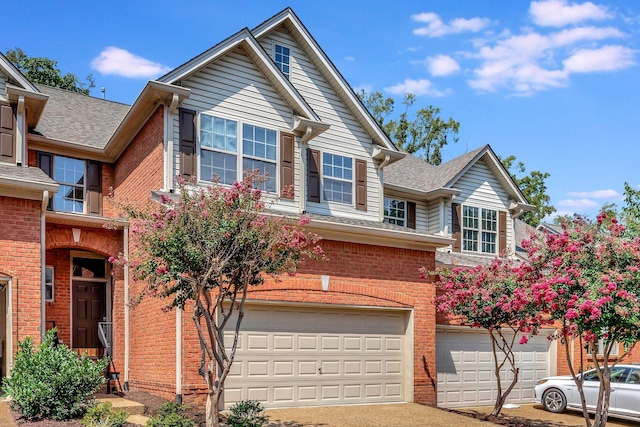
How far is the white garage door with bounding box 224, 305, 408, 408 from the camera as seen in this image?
1345cm

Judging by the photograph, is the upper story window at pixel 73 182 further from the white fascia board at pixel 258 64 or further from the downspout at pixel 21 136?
the white fascia board at pixel 258 64

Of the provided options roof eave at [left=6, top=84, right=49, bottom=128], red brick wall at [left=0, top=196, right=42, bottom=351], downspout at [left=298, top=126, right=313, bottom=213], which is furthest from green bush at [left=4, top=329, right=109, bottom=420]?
downspout at [left=298, top=126, right=313, bottom=213]

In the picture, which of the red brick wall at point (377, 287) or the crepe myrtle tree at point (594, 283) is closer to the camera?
the crepe myrtle tree at point (594, 283)

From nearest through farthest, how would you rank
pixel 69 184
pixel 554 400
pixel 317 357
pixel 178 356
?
→ 1. pixel 178 356
2. pixel 317 357
3. pixel 69 184
4. pixel 554 400

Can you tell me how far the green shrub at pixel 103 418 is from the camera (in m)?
9.80

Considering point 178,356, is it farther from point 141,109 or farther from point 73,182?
point 73,182

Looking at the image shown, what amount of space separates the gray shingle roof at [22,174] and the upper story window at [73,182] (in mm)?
2120

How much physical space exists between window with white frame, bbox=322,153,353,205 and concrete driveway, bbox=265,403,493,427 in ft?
17.3

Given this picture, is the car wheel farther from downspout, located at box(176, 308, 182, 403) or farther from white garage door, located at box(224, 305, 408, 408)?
downspout, located at box(176, 308, 182, 403)

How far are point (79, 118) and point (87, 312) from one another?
551 centimetres

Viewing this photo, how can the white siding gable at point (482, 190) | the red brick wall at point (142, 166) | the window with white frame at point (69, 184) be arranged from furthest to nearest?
the white siding gable at point (482, 190), the window with white frame at point (69, 184), the red brick wall at point (142, 166)

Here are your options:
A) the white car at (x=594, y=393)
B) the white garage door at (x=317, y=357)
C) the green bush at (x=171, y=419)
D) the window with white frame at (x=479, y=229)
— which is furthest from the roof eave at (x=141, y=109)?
the white car at (x=594, y=393)

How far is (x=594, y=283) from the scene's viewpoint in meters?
10.6

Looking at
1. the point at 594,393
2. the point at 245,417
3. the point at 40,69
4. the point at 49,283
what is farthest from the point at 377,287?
the point at 40,69
